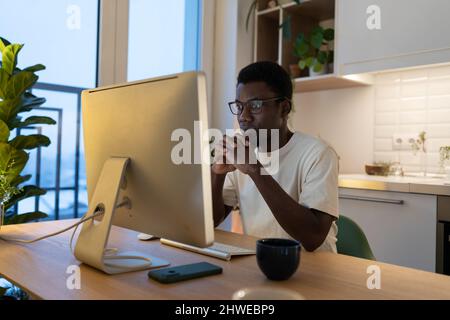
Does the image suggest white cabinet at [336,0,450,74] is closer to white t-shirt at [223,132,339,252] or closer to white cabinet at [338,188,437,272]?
white cabinet at [338,188,437,272]

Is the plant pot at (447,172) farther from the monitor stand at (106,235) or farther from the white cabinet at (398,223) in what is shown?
the monitor stand at (106,235)

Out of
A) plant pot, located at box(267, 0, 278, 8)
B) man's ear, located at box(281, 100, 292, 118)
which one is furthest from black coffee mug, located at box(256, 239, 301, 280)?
plant pot, located at box(267, 0, 278, 8)

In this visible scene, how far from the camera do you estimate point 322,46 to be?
287 cm

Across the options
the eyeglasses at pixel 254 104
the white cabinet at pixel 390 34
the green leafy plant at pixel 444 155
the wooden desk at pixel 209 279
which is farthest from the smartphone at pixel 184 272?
the green leafy plant at pixel 444 155

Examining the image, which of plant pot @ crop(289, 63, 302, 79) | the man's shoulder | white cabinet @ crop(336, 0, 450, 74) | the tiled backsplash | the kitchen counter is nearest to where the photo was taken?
the man's shoulder

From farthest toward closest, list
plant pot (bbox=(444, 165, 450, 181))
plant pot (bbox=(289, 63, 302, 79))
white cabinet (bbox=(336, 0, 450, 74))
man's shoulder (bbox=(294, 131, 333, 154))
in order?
plant pot (bbox=(289, 63, 302, 79))
plant pot (bbox=(444, 165, 450, 181))
white cabinet (bbox=(336, 0, 450, 74))
man's shoulder (bbox=(294, 131, 333, 154))

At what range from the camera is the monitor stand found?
2.91 ft

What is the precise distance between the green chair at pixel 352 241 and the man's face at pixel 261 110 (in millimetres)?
440

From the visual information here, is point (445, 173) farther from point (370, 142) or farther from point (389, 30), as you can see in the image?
point (389, 30)

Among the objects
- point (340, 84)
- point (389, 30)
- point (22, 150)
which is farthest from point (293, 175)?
point (340, 84)

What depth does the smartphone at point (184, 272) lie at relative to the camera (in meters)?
0.82

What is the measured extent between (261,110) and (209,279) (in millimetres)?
742

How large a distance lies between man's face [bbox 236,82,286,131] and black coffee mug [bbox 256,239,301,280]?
0.68 meters

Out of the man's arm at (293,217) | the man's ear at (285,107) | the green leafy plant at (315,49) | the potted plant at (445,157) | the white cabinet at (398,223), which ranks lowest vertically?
the white cabinet at (398,223)
